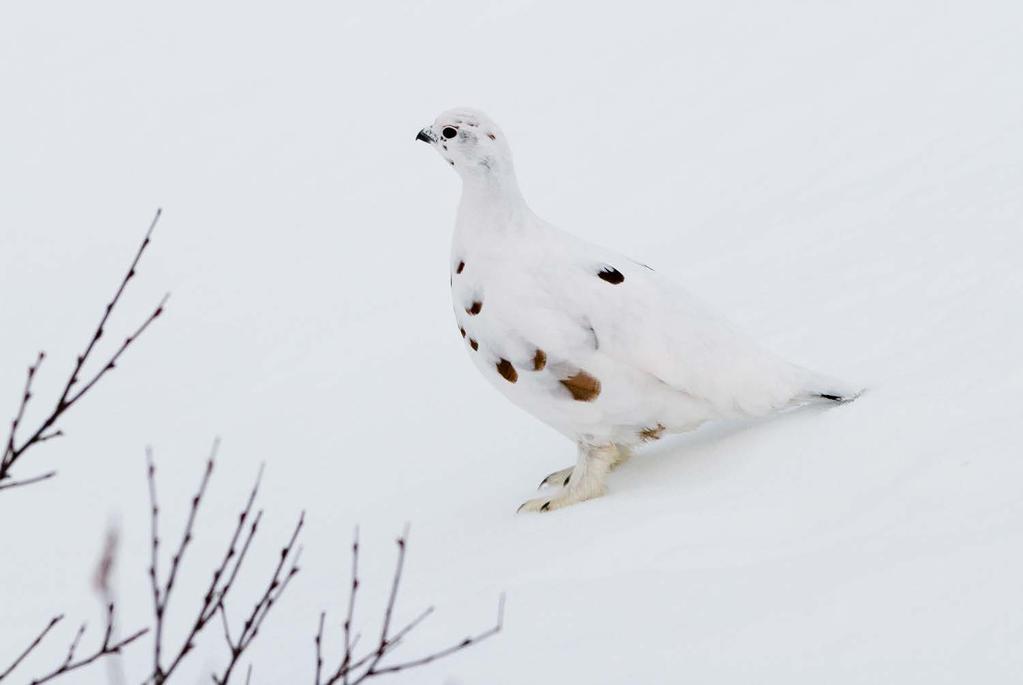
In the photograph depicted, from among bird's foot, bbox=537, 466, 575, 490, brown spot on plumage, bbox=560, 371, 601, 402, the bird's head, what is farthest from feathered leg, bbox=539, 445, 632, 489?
the bird's head

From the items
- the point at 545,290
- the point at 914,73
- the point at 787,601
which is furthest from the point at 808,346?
the point at 914,73

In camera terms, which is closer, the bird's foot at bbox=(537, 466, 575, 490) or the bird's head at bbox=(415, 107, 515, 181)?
the bird's head at bbox=(415, 107, 515, 181)

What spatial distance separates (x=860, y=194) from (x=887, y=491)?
337cm

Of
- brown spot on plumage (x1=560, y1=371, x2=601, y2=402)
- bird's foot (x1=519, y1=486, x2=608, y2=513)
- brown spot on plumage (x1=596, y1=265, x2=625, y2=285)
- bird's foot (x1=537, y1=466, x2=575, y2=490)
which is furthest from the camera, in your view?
bird's foot (x1=537, y1=466, x2=575, y2=490)

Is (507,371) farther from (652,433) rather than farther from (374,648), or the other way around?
(374,648)

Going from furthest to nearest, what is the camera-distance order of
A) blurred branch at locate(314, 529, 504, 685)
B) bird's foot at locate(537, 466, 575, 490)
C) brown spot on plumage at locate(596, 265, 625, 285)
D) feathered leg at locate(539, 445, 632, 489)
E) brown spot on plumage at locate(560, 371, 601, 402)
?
bird's foot at locate(537, 466, 575, 490), feathered leg at locate(539, 445, 632, 489), brown spot on plumage at locate(596, 265, 625, 285), brown spot on plumage at locate(560, 371, 601, 402), blurred branch at locate(314, 529, 504, 685)

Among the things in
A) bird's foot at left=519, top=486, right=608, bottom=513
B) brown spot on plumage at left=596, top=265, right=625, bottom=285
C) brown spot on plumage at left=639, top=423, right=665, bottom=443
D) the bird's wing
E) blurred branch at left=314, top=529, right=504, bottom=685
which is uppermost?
brown spot on plumage at left=596, top=265, right=625, bottom=285

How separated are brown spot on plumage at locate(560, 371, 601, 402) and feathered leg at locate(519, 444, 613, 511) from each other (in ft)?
0.72

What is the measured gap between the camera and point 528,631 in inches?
123

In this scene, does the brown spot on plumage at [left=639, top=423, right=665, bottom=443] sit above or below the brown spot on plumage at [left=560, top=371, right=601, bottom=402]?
above

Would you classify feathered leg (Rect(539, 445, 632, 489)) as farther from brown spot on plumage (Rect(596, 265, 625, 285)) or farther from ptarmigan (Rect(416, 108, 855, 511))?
brown spot on plumage (Rect(596, 265, 625, 285))

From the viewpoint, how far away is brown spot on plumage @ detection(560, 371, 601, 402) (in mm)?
3770

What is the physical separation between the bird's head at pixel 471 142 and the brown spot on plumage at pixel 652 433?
745 mm

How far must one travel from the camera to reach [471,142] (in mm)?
3865
